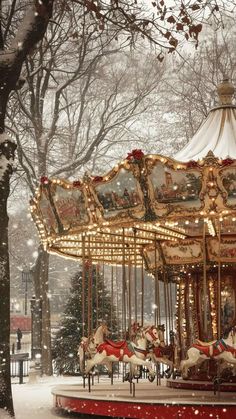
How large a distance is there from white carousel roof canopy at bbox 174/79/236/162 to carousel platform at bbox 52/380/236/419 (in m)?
4.10

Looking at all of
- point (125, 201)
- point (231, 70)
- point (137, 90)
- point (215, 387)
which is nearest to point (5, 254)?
point (125, 201)

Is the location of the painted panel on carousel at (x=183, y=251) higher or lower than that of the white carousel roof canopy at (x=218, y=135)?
lower

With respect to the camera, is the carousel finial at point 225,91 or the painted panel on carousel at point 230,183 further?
the carousel finial at point 225,91

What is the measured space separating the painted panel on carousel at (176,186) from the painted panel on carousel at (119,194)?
15.7 inches

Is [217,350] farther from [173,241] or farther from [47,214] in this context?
[47,214]

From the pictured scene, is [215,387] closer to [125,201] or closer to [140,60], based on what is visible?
[125,201]

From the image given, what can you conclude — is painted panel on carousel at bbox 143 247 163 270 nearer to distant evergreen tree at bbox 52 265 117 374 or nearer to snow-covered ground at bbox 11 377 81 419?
snow-covered ground at bbox 11 377 81 419

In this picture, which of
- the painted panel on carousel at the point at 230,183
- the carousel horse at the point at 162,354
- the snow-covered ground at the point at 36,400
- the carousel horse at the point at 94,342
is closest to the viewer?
the painted panel on carousel at the point at 230,183

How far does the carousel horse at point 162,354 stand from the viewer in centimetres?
1470

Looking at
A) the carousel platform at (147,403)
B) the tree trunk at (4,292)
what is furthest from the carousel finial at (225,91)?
the carousel platform at (147,403)

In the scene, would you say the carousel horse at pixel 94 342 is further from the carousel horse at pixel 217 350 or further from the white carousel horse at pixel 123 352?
the carousel horse at pixel 217 350

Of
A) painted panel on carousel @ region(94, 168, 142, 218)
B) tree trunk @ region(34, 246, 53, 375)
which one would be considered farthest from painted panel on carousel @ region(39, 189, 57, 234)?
tree trunk @ region(34, 246, 53, 375)

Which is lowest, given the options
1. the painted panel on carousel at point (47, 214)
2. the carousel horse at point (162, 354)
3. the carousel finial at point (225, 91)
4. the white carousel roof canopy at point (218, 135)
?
the carousel horse at point (162, 354)

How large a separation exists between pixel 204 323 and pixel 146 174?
4374 millimetres
